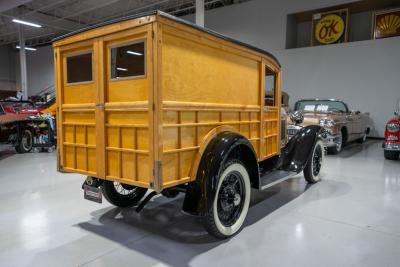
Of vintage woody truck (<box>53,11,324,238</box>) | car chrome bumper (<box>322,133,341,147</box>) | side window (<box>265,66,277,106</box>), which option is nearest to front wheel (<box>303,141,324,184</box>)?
side window (<box>265,66,277,106</box>)

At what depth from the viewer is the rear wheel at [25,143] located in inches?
326

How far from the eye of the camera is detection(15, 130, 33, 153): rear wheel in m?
8.29

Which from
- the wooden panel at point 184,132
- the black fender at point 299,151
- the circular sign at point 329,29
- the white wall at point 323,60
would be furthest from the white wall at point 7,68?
the wooden panel at point 184,132

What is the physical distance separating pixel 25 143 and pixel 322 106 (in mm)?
8530

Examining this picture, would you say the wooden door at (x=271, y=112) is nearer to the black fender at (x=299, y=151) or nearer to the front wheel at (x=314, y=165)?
the black fender at (x=299, y=151)

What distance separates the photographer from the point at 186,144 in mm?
2529

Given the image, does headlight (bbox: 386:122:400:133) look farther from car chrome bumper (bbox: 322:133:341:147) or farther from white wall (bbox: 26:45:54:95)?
white wall (bbox: 26:45:54:95)

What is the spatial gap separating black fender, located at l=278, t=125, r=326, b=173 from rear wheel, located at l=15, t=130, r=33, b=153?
734 cm

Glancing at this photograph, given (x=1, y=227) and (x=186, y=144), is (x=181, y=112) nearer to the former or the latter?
(x=186, y=144)

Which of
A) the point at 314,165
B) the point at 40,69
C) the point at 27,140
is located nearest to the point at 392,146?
the point at 314,165

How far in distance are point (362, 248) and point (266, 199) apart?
4.99 ft

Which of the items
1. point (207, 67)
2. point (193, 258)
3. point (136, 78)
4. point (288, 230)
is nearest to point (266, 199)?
point (288, 230)

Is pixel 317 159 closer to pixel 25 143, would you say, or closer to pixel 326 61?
pixel 25 143

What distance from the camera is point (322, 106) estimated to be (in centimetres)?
834
